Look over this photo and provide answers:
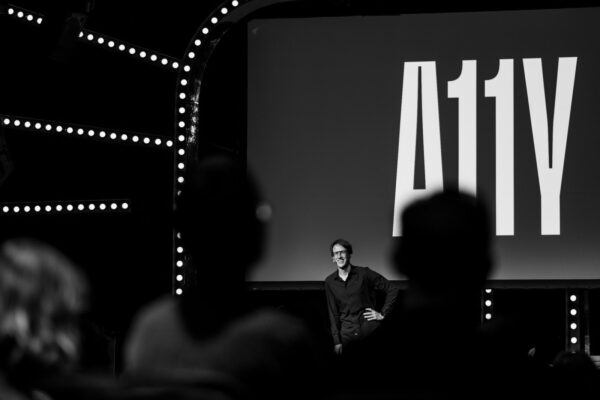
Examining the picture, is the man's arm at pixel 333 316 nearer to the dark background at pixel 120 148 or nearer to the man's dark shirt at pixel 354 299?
the man's dark shirt at pixel 354 299

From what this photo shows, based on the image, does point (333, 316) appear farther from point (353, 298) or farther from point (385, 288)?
point (385, 288)

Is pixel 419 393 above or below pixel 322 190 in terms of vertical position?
below

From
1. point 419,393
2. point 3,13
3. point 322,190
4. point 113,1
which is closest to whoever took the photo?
point 419,393

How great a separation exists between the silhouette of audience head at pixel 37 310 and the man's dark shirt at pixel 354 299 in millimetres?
7258

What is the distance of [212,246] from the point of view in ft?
7.47

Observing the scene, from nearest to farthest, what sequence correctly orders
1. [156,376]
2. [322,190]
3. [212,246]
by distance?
1. [156,376]
2. [212,246]
3. [322,190]

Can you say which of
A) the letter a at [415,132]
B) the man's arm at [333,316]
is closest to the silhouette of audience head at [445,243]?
the letter a at [415,132]

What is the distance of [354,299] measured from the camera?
30.7ft

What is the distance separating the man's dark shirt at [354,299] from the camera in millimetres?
9234

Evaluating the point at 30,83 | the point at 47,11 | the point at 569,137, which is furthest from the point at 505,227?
the point at 30,83

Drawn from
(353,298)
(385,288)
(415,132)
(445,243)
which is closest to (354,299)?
(353,298)

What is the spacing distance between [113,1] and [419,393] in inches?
329

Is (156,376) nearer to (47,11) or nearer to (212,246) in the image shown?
(212,246)

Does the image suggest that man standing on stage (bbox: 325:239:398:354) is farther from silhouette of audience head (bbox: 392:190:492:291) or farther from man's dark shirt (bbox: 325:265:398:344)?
silhouette of audience head (bbox: 392:190:492:291)
